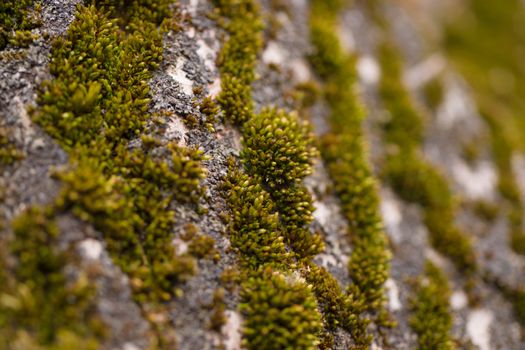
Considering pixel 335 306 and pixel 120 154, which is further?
pixel 335 306

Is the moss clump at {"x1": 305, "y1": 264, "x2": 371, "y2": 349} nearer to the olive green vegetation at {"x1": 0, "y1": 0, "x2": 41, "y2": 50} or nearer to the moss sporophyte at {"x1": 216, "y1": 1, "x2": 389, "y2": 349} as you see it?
the moss sporophyte at {"x1": 216, "y1": 1, "x2": 389, "y2": 349}

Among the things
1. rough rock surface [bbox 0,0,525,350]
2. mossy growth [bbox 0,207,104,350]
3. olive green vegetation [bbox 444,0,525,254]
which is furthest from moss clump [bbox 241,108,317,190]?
olive green vegetation [bbox 444,0,525,254]

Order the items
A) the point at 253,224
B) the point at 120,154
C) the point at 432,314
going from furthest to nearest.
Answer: the point at 432,314 → the point at 253,224 → the point at 120,154

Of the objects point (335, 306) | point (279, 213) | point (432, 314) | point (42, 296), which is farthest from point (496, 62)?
point (42, 296)

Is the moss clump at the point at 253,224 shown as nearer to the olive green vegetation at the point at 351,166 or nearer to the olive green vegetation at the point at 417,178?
the olive green vegetation at the point at 351,166

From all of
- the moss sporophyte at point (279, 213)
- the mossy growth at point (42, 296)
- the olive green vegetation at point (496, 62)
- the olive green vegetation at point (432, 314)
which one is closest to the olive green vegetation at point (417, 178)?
the olive green vegetation at point (432, 314)

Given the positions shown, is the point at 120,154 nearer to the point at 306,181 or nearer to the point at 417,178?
the point at 306,181

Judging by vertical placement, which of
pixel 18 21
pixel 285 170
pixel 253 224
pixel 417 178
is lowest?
Answer: pixel 253 224
